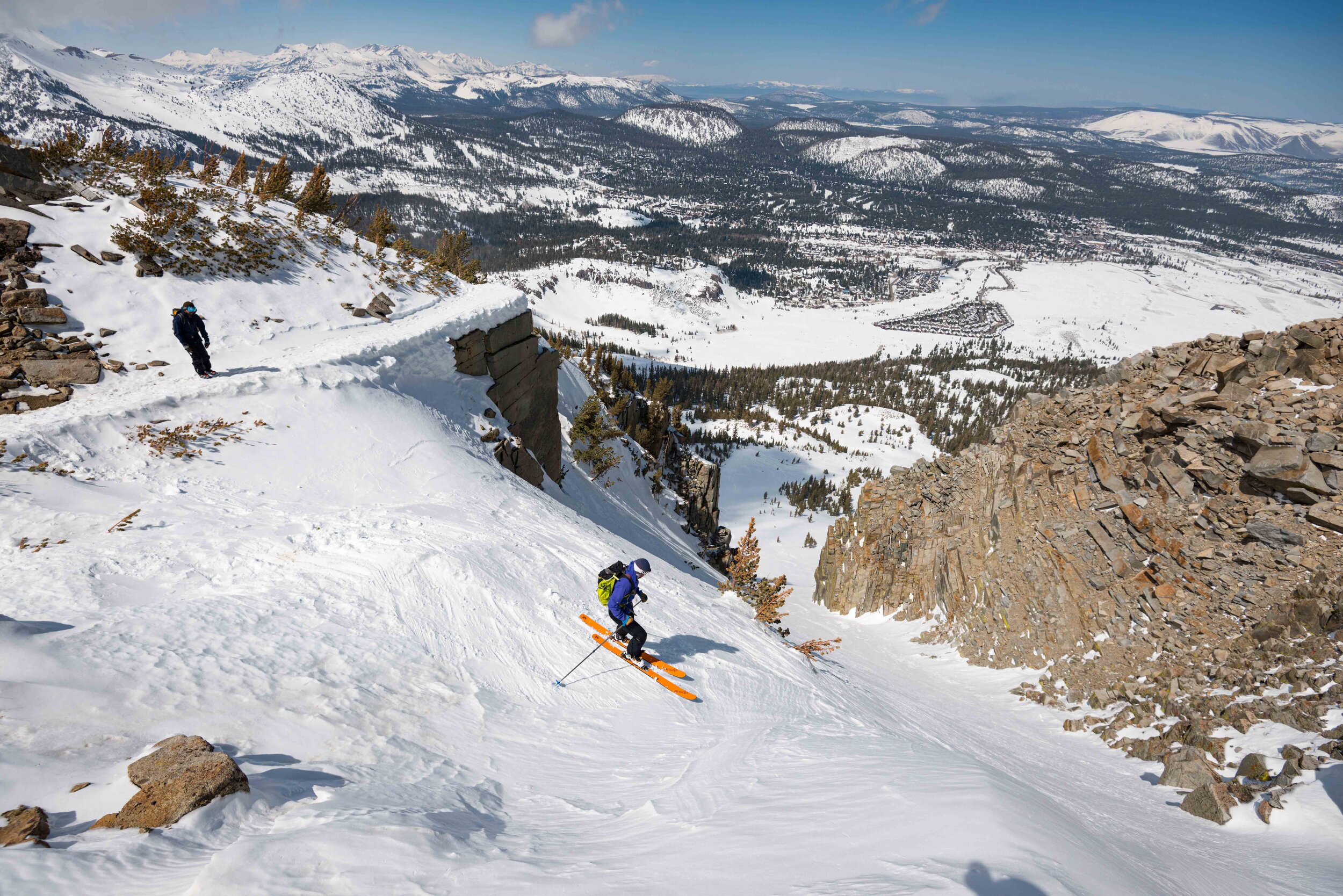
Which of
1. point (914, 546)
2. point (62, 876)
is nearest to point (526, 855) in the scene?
point (62, 876)

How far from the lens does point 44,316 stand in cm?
1227

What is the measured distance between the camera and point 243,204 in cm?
1911

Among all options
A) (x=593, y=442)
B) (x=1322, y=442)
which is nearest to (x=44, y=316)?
(x=593, y=442)

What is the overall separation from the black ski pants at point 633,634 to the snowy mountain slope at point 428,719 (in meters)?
0.30

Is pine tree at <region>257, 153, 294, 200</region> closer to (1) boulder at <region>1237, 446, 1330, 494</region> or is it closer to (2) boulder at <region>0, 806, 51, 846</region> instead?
(2) boulder at <region>0, 806, 51, 846</region>

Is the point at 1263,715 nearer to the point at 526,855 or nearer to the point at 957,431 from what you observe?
the point at 526,855

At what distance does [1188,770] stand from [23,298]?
24545 mm

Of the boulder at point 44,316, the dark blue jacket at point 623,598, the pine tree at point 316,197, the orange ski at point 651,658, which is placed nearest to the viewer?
the dark blue jacket at point 623,598

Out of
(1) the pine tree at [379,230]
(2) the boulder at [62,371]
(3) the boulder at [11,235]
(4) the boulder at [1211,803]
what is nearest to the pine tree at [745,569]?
(4) the boulder at [1211,803]

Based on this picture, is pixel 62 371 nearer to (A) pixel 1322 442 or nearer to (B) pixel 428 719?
(B) pixel 428 719

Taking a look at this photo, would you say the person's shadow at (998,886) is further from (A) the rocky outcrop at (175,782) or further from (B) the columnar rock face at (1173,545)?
(B) the columnar rock face at (1173,545)

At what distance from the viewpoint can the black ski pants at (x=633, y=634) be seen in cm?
892

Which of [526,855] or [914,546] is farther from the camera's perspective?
[914,546]

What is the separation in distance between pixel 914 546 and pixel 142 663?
25759 millimetres
